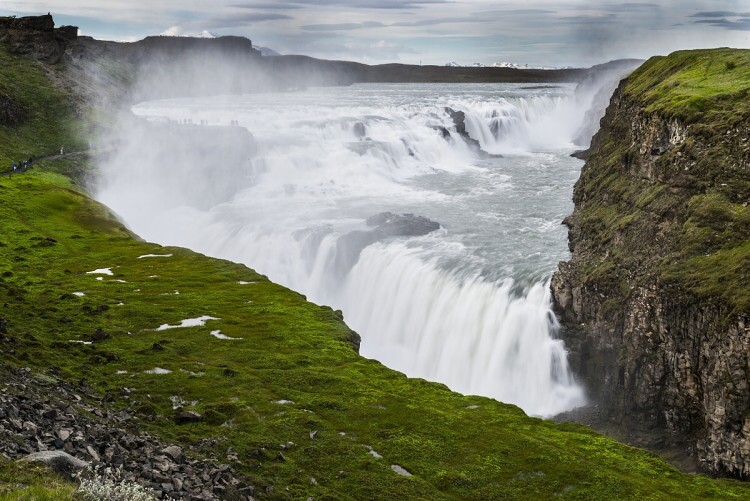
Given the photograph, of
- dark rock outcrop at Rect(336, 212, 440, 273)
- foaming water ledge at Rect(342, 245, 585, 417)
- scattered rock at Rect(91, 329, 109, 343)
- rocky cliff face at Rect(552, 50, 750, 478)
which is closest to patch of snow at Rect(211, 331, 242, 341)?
scattered rock at Rect(91, 329, 109, 343)

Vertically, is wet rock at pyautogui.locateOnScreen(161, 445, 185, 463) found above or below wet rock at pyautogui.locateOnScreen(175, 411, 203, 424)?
above

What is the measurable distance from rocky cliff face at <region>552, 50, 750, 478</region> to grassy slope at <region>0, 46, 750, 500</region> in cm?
648

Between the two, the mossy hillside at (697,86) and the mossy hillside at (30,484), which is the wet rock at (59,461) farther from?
the mossy hillside at (697,86)

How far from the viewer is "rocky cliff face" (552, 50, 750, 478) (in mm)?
31453

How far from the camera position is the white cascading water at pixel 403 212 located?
44781 mm

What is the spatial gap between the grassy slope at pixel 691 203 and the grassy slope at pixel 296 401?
11.2 metres

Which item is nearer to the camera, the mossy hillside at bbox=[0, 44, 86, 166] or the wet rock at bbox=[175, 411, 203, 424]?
the wet rock at bbox=[175, 411, 203, 424]

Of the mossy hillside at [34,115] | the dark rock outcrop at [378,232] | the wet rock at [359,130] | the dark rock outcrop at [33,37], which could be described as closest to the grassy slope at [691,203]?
the dark rock outcrop at [378,232]

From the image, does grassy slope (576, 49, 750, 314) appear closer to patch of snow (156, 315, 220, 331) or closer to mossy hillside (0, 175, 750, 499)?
mossy hillside (0, 175, 750, 499)

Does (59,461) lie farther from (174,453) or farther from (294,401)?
(294,401)

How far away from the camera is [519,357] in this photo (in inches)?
1697

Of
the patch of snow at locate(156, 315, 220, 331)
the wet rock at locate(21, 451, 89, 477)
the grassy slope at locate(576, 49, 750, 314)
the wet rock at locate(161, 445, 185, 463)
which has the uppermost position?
the grassy slope at locate(576, 49, 750, 314)

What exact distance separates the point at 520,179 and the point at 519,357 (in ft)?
161

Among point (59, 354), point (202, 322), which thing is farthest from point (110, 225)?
point (59, 354)
